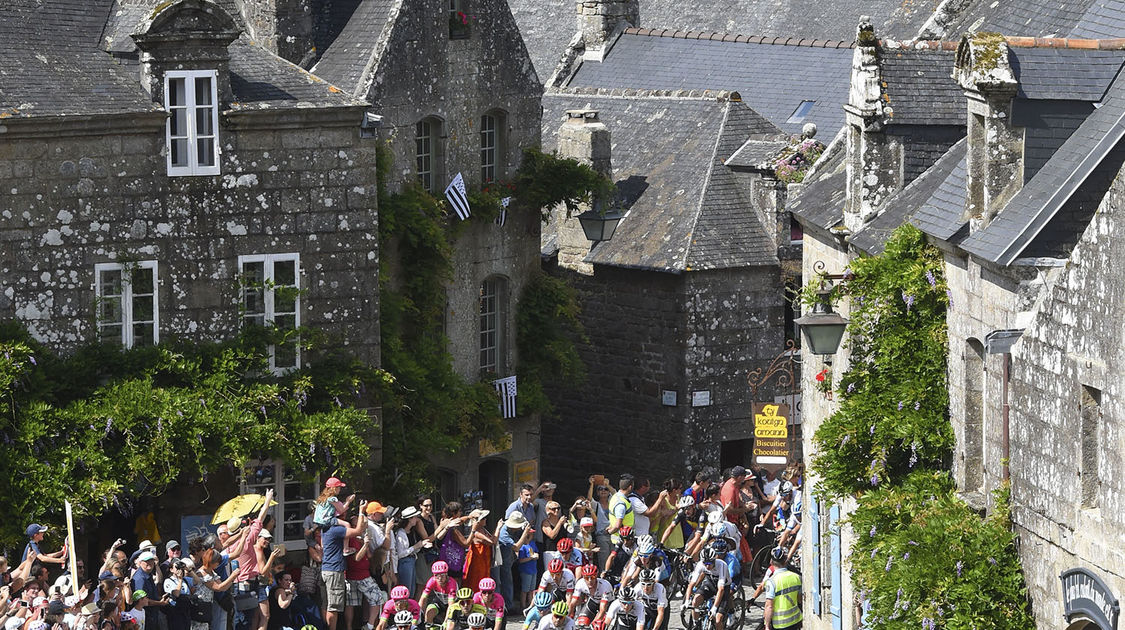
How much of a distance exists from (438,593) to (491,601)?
571mm

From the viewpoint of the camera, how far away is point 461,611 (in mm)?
20719

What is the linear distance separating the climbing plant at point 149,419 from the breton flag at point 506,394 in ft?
14.7

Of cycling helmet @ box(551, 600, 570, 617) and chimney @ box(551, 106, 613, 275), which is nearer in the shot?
cycling helmet @ box(551, 600, 570, 617)

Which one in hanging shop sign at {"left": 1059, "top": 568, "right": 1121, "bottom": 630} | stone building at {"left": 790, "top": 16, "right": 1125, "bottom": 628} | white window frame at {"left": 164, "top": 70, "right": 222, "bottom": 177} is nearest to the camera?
hanging shop sign at {"left": 1059, "top": 568, "right": 1121, "bottom": 630}

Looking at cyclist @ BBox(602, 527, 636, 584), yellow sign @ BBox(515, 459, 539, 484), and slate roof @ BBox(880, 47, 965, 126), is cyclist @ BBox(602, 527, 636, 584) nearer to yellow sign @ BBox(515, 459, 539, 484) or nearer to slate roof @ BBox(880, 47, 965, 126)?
slate roof @ BBox(880, 47, 965, 126)

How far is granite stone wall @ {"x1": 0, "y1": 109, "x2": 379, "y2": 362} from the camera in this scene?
2317 centimetres

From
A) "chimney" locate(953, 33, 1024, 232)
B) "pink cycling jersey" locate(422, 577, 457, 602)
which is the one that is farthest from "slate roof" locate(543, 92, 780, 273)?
"chimney" locate(953, 33, 1024, 232)

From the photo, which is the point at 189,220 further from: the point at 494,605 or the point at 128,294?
the point at 494,605

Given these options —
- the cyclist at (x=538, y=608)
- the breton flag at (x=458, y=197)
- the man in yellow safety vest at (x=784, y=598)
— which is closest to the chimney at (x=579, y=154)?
the breton flag at (x=458, y=197)

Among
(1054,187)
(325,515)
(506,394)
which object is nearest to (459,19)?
(506,394)

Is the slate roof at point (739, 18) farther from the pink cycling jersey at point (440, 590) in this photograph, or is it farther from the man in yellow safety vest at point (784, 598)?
the pink cycling jersey at point (440, 590)

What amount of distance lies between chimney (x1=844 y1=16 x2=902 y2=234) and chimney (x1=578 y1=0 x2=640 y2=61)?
1724 centimetres

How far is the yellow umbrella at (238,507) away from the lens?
71.3 feet

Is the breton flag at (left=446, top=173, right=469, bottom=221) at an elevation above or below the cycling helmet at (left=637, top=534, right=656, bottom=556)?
above
